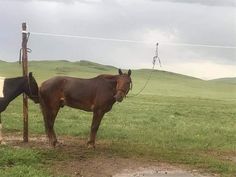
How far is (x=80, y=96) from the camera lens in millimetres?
15836

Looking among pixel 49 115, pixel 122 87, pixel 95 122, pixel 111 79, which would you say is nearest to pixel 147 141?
pixel 95 122

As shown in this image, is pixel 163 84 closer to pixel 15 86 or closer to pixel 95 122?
pixel 95 122

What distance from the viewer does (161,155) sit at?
1537cm

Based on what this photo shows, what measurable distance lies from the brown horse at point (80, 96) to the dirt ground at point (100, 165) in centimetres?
76

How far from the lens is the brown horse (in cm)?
1577

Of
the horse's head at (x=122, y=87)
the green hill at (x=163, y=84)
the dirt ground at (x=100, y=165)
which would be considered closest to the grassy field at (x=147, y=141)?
the dirt ground at (x=100, y=165)

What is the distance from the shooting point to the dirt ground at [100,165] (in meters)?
12.7

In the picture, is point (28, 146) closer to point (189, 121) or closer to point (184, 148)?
point (184, 148)

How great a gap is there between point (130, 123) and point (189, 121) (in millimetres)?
4043

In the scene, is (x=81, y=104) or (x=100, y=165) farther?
(x=81, y=104)

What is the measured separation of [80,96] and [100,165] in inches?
117

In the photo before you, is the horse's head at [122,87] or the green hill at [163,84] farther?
the green hill at [163,84]

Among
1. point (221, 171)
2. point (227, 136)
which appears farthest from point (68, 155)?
point (227, 136)

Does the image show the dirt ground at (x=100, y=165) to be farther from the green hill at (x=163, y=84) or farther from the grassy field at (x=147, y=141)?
the green hill at (x=163, y=84)
